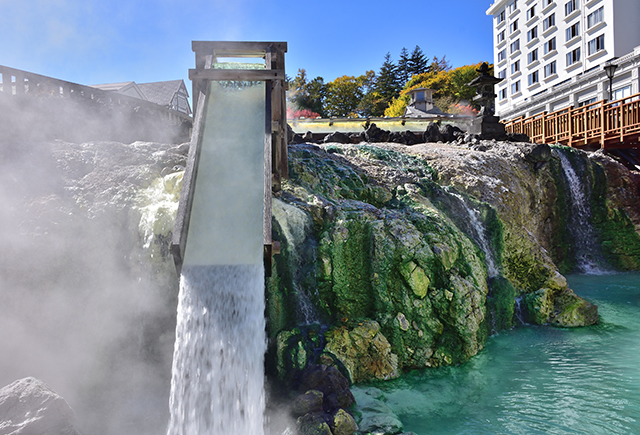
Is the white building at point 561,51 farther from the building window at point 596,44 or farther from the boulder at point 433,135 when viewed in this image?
the boulder at point 433,135

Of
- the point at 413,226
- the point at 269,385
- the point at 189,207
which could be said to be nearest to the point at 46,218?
the point at 189,207

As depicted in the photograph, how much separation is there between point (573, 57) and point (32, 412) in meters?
35.1

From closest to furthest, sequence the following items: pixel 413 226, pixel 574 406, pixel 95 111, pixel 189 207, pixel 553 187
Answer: pixel 574 406 < pixel 189 207 < pixel 413 226 < pixel 95 111 < pixel 553 187

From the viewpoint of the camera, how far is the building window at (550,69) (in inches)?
1224

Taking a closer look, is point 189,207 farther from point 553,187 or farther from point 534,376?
point 553,187

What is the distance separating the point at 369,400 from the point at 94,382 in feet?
12.9

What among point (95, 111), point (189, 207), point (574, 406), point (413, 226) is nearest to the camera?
point (574, 406)

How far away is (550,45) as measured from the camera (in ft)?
104

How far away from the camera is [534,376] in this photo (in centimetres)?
606

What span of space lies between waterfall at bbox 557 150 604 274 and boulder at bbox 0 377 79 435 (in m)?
13.7

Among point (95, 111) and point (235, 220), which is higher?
point (95, 111)

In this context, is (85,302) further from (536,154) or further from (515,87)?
(515,87)

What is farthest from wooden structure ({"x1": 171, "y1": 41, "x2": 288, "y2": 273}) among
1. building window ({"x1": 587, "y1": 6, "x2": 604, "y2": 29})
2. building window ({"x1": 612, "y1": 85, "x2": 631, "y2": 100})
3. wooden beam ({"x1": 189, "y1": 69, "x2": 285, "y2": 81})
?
building window ({"x1": 587, "y1": 6, "x2": 604, "y2": 29})

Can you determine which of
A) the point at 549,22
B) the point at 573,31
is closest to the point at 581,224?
the point at 573,31
